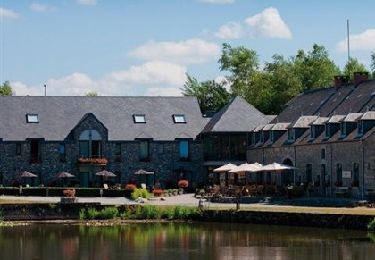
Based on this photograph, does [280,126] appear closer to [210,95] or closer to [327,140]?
[327,140]

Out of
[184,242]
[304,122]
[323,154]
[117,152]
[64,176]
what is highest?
[304,122]

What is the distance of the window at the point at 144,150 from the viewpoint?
7338cm

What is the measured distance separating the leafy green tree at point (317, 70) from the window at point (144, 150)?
1127 inches

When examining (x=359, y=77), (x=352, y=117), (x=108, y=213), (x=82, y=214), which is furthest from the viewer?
(x=359, y=77)

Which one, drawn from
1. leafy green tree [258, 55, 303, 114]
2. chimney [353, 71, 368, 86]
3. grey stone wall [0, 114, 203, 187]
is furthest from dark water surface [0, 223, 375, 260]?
leafy green tree [258, 55, 303, 114]

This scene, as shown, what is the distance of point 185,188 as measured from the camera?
70.1m

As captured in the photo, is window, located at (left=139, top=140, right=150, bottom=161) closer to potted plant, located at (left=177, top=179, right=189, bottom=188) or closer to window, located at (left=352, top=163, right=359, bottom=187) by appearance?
potted plant, located at (left=177, top=179, right=189, bottom=188)

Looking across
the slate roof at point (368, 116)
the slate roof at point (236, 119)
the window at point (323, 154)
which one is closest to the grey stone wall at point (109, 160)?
the slate roof at point (236, 119)

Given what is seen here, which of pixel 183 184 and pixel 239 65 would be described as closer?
pixel 183 184

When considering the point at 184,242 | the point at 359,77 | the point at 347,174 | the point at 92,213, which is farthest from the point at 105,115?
the point at 184,242

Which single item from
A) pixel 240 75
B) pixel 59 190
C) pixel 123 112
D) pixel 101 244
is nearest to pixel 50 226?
pixel 101 244

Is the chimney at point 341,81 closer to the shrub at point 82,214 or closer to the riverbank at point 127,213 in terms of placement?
the riverbank at point 127,213

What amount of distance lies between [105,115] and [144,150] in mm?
4487

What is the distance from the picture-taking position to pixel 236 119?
72.2 meters
